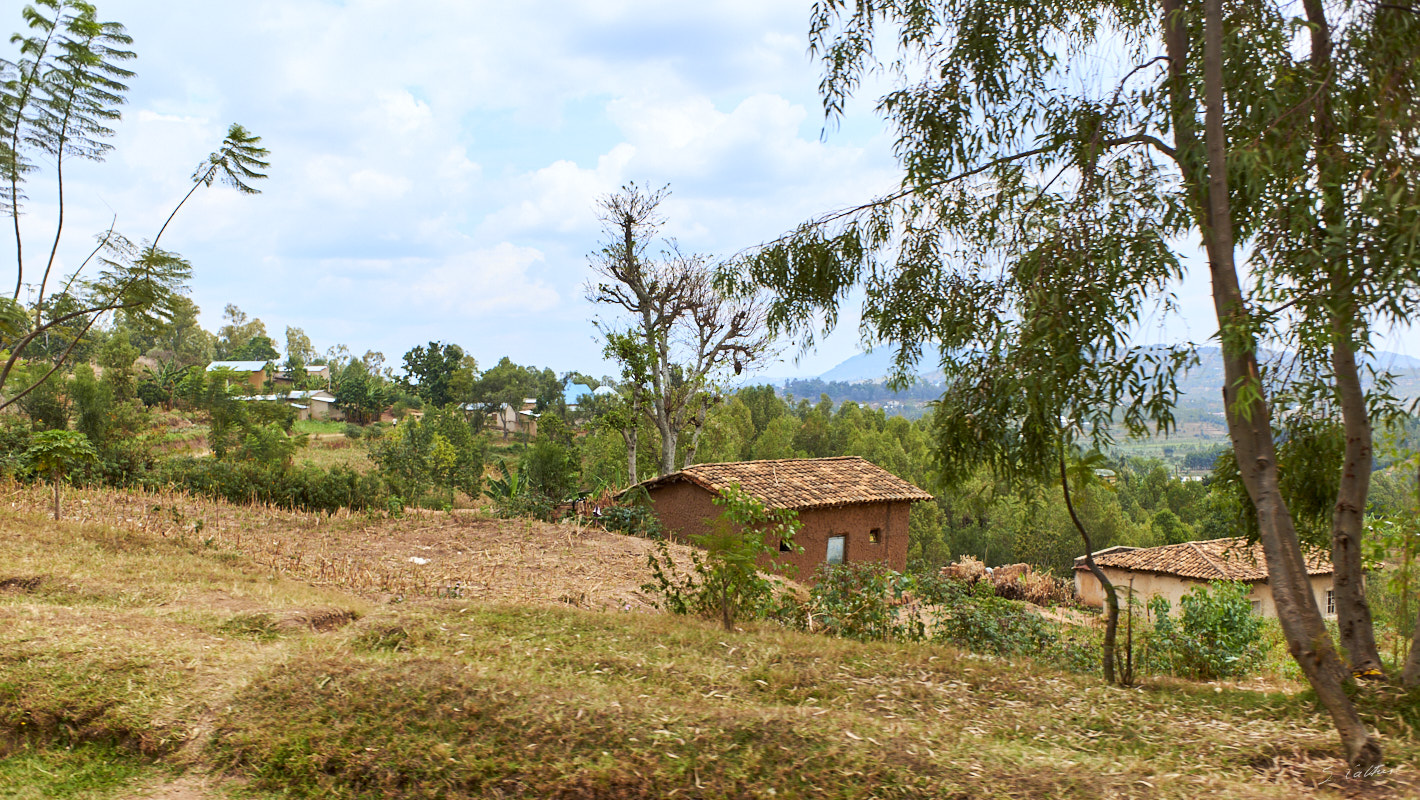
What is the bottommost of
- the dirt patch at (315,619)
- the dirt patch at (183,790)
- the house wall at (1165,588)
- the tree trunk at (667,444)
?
the house wall at (1165,588)

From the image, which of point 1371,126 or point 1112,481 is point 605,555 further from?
point 1371,126

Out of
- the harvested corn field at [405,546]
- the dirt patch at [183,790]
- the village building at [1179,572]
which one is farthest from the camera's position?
the village building at [1179,572]

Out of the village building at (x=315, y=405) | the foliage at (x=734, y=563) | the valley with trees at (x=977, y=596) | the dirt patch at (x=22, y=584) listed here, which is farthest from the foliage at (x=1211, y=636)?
the village building at (x=315, y=405)

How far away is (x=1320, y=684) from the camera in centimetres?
388

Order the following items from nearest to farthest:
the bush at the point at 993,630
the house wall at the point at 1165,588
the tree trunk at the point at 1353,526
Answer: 1. the tree trunk at the point at 1353,526
2. the bush at the point at 993,630
3. the house wall at the point at 1165,588

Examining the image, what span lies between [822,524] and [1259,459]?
13.0m

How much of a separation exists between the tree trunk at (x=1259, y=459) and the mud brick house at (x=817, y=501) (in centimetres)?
1161

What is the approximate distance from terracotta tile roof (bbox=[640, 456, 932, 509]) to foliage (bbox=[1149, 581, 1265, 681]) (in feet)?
28.0

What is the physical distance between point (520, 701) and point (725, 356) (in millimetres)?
20167

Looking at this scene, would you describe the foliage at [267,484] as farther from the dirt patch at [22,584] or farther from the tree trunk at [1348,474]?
the tree trunk at [1348,474]

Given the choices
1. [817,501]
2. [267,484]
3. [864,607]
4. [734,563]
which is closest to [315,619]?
[734,563]

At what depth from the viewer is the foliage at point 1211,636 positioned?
698cm

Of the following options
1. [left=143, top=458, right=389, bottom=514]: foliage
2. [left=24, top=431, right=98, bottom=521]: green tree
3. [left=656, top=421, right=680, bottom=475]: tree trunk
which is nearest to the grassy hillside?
[left=24, top=431, right=98, bottom=521]: green tree

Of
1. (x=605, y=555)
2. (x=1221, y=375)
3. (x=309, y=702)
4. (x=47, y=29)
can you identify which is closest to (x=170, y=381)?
(x=47, y=29)
